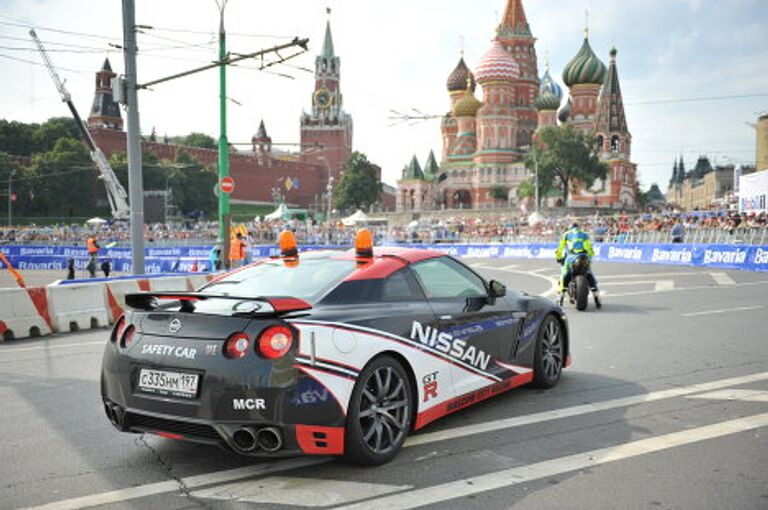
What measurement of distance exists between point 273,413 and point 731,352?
19.9 feet

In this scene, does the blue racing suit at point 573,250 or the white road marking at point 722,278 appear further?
the white road marking at point 722,278

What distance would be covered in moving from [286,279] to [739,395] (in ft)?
13.1

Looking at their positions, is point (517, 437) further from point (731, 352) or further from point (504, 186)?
point (504, 186)

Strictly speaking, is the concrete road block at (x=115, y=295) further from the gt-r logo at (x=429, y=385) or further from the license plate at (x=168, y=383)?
the gt-r logo at (x=429, y=385)

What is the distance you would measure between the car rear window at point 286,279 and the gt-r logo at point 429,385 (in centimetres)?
91

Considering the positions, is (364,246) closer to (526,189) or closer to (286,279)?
(286,279)

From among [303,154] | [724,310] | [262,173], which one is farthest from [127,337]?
[262,173]

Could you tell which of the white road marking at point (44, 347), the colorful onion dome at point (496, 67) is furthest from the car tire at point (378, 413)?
the colorful onion dome at point (496, 67)

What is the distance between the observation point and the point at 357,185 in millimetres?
110562

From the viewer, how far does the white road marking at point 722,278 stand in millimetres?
16953

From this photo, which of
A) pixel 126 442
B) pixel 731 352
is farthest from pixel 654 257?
pixel 126 442

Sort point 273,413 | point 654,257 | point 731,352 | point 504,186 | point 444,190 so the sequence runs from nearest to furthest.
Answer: point 273,413
point 731,352
point 654,257
point 504,186
point 444,190

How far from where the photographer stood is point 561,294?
1279cm

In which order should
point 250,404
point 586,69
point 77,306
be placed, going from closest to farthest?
1. point 250,404
2. point 77,306
3. point 586,69
